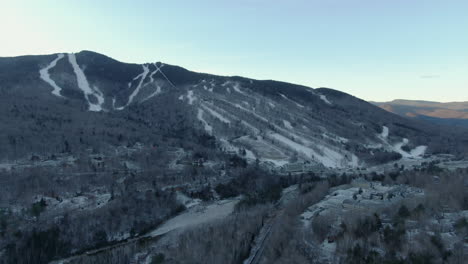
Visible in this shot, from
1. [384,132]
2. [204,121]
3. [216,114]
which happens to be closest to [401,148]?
[384,132]

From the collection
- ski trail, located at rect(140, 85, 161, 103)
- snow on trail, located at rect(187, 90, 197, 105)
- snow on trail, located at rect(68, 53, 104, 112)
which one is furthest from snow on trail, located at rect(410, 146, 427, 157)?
snow on trail, located at rect(68, 53, 104, 112)

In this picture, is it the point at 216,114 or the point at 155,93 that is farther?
the point at 155,93

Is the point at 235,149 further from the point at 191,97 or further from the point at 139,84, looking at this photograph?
the point at 139,84

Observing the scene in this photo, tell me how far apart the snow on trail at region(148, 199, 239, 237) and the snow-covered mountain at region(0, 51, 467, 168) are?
2271 centimetres

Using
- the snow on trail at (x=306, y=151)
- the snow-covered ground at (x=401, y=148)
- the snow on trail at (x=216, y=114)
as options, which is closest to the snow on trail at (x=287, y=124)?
the snow on trail at (x=306, y=151)

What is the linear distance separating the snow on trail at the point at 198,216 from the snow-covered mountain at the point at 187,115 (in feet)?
74.5

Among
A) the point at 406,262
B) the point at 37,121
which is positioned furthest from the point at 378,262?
the point at 37,121

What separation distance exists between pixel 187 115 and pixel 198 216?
51635mm

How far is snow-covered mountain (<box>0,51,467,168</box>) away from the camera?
6112 cm

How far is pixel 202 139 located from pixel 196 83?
56.9 m

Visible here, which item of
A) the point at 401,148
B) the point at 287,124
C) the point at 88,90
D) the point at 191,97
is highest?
the point at 88,90

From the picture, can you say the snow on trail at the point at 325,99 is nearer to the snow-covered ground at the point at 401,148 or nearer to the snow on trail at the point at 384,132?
the snow on trail at the point at 384,132

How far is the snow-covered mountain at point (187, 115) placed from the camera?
61125mm

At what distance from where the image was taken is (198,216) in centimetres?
3566
